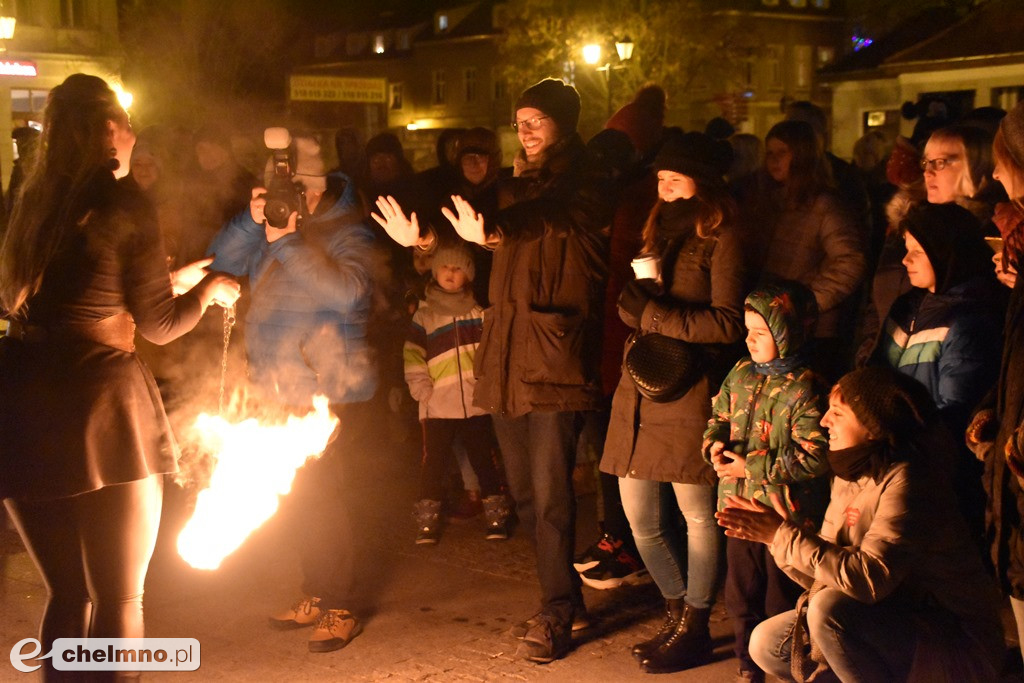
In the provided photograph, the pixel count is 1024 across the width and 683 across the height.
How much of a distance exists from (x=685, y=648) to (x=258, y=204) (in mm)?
2860

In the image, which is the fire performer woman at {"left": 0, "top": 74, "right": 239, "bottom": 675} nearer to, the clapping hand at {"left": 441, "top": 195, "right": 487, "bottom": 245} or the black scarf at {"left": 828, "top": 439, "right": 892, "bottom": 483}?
the clapping hand at {"left": 441, "top": 195, "right": 487, "bottom": 245}

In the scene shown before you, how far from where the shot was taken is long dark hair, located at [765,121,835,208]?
6.32m

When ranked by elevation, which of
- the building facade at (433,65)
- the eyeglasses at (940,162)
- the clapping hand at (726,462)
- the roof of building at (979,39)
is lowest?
the clapping hand at (726,462)

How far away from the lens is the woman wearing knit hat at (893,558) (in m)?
4.18

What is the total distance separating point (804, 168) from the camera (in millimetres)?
6375

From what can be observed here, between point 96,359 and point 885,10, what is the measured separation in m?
23.0

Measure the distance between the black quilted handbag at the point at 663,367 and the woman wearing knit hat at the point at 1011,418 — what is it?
154 cm

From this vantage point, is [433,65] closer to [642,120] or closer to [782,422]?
[642,120]

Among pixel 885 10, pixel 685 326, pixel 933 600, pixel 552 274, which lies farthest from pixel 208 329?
pixel 885 10

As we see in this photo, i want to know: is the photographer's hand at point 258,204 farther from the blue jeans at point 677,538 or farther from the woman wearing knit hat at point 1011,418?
the woman wearing knit hat at point 1011,418

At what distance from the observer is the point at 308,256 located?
5.51 m

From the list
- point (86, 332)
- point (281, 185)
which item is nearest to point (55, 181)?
point (86, 332)

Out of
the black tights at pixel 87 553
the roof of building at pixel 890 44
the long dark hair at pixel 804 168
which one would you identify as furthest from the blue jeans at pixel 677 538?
the roof of building at pixel 890 44

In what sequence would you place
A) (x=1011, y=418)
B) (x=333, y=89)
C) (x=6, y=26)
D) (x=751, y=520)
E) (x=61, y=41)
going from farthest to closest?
(x=61, y=41) < (x=6, y=26) < (x=333, y=89) < (x=751, y=520) < (x=1011, y=418)
